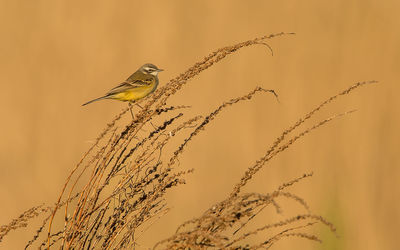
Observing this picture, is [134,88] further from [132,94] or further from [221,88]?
[221,88]

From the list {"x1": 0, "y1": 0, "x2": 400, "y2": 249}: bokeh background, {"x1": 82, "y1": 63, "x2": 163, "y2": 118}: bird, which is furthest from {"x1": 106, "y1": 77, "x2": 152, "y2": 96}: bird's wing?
{"x1": 0, "y1": 0, "x2": 400, "y2": 249}: bokeh background

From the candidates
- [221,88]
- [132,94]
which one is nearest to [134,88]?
[132,94]

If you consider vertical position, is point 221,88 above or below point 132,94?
above

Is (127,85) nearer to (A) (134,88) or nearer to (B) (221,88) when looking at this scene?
(A) (134,88)

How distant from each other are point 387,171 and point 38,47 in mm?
4003

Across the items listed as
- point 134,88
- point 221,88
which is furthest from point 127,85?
point 221,88

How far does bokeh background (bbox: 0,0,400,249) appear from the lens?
747 centimetres

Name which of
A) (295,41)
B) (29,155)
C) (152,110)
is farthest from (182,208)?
(152,110)

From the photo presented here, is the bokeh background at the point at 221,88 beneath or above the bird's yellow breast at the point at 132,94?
above

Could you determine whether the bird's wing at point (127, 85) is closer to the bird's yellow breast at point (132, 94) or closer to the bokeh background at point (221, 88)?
the bird's yellow breast at point (132, 94)

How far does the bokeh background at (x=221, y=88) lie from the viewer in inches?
294

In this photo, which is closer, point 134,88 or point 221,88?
point 134,88

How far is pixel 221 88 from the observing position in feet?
27.7

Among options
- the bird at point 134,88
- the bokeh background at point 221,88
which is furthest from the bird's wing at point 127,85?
the bokeh background at point 221,88
